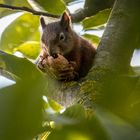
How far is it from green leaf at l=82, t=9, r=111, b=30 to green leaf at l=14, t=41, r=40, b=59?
23 cm

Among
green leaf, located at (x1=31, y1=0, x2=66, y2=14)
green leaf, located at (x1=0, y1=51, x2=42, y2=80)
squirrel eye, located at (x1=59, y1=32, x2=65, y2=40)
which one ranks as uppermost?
green leaf, located at (x1=31, y1=0, x2=66, y2=14)

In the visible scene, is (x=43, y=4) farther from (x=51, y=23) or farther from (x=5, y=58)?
(x=51, y=23)

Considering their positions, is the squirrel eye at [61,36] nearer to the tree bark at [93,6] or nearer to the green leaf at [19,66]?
the tree bark at [93,6]

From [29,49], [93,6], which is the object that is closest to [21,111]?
[93,6]

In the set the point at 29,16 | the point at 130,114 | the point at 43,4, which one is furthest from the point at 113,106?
the point at 29,16

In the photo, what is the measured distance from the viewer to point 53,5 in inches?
54.0

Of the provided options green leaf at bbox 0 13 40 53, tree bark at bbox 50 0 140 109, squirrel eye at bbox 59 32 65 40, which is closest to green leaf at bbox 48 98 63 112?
tree bark at bbox 50 0 140 109

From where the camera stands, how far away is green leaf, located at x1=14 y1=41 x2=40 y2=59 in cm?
141

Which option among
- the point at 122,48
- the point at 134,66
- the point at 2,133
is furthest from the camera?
the point at 122,48

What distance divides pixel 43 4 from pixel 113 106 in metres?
1.05

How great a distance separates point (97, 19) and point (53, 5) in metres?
0.17

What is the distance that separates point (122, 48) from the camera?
0.84m

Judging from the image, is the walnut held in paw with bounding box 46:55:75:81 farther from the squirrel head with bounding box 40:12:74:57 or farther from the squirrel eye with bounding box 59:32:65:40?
the squirrel eye with bounding box 59:32:65:40

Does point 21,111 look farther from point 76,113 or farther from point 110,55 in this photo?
point 110,55
